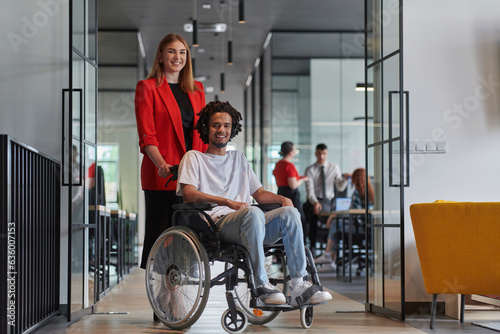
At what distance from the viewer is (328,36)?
34.3ft

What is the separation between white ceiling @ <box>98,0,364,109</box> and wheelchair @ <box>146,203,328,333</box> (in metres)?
6.20

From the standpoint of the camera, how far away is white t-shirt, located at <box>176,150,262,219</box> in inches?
129

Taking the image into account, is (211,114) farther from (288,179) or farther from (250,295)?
(288,179)

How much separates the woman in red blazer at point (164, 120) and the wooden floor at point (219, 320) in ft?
1.22

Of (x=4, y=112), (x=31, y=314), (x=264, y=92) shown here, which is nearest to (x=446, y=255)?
(x=31, y=314)

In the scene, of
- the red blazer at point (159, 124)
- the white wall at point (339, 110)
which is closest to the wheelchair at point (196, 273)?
the red blazer at point (159, 124)

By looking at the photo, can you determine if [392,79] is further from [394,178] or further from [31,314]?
[31,314]

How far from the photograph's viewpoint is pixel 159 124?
3637 mm

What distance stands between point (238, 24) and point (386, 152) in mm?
6294

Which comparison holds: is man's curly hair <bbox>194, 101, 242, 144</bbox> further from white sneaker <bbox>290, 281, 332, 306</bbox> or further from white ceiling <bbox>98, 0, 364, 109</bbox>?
white ceiling <bbox>98, 0, 364, 109</bbox>

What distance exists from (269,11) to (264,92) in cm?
220

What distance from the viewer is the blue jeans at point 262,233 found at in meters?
2.97

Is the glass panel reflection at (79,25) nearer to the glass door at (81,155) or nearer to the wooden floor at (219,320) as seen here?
the glass door at (81,155)

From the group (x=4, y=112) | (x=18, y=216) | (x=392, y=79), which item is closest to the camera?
(x=18, y=216)
